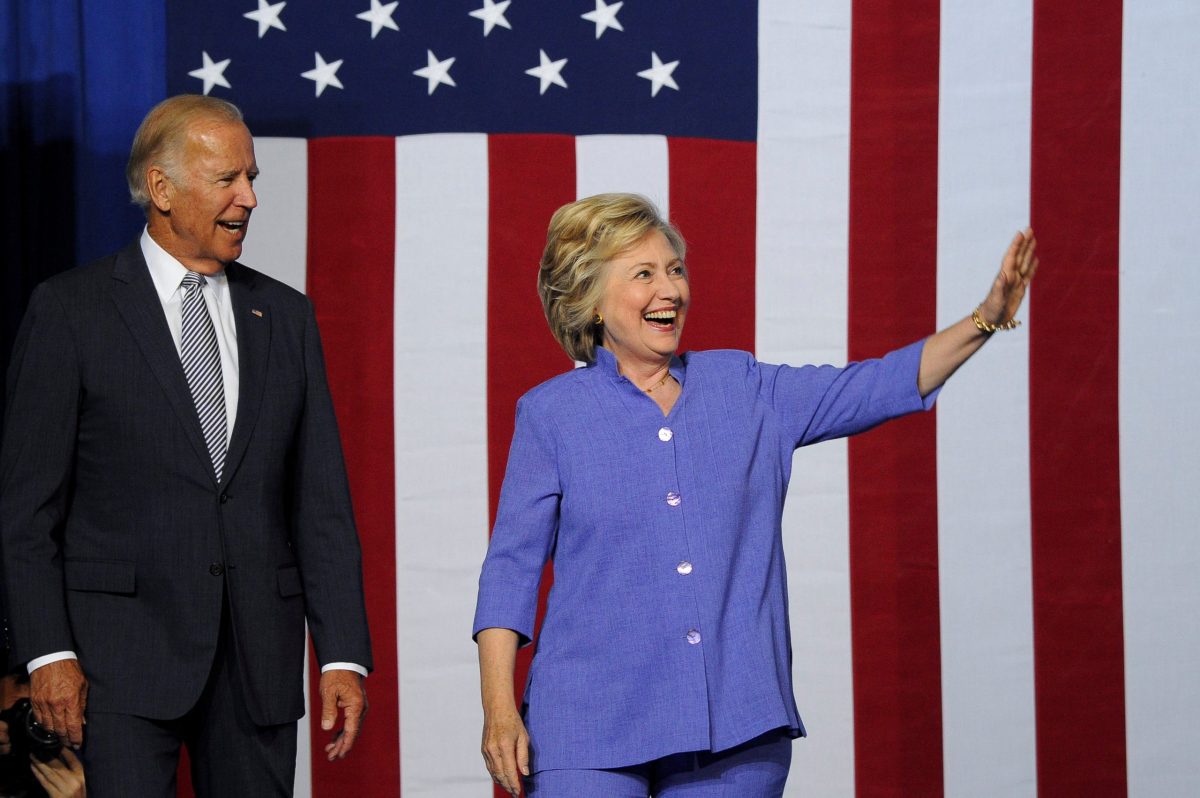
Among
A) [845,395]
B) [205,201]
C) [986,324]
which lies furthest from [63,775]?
[986,324]

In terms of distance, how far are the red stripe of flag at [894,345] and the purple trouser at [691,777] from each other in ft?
Result: 4.55

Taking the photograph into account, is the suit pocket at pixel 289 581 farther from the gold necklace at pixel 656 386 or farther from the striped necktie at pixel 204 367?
the gold necklace at pixel 656 386

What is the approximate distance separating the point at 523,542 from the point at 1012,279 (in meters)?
0.69

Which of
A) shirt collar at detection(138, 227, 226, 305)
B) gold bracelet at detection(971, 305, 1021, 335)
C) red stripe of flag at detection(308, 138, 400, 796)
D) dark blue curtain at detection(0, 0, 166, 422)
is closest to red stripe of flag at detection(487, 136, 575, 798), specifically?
red stripe of flag at detection(308, 138, 400, 796)

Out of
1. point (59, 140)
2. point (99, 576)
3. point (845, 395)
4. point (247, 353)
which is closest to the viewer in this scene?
point (845, 395)

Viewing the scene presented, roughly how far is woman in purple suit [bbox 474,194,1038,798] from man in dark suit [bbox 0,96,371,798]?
15.0 inches

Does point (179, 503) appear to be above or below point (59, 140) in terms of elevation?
below

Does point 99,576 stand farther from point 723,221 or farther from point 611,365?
point 723,221

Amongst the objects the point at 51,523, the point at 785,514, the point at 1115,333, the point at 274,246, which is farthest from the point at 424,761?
the point at 1115,333

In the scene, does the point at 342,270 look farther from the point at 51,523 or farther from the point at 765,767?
the point at 765,767

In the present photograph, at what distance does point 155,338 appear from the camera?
2062 millimetres

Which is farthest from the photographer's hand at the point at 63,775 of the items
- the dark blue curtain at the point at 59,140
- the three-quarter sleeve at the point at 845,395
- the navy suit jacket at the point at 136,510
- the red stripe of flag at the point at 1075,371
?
the red stripe of flag at the point at 1075,371

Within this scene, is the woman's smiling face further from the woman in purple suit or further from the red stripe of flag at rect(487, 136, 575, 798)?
the red stripe of flag at rect(487, 136, 575, 798)

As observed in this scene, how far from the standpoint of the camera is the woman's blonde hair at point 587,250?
198cm
